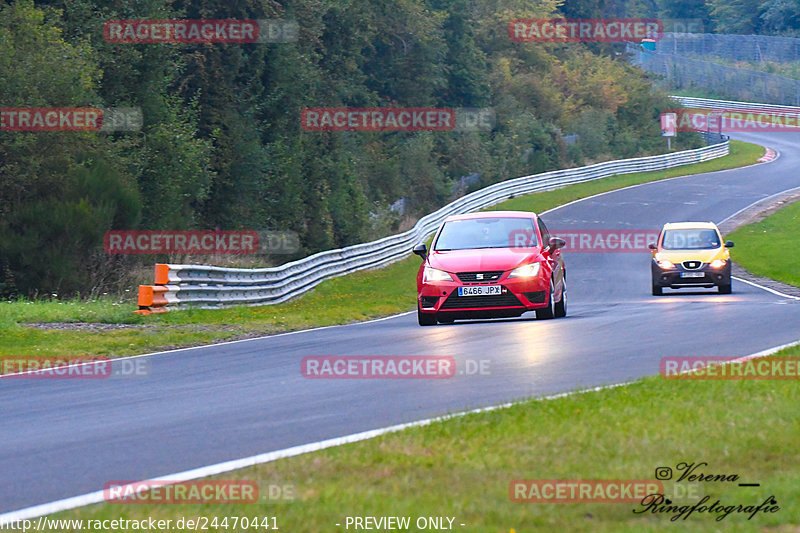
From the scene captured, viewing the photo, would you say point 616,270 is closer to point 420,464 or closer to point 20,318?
point 20,318

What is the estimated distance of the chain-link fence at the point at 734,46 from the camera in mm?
107312

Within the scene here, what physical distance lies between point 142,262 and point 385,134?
32.9 meters

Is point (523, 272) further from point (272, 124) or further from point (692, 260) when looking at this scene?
point (272, 124)

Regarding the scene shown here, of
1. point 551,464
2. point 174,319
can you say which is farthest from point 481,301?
point 551,464

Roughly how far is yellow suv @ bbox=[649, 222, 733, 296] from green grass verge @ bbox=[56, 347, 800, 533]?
16.1 meters

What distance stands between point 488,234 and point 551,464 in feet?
38.2

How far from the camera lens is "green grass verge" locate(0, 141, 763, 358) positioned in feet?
52.5

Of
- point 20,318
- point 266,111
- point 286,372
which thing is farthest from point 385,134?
point 286,372

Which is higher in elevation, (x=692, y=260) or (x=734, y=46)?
(x=734, y=46)

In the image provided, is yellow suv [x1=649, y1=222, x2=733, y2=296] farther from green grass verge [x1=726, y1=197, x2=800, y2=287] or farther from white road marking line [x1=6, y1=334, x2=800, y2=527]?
white road marking line [x1=6, y1=334, x2=800, y2=527]

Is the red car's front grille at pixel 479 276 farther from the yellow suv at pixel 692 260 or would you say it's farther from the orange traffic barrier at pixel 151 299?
the yellow suv at pixel 692 260

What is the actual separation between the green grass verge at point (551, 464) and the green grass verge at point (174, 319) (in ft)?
27.7

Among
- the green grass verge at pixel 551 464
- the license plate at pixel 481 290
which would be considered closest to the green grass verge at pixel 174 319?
the license plate at pixel 481 290

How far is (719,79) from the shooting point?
105938 mm
